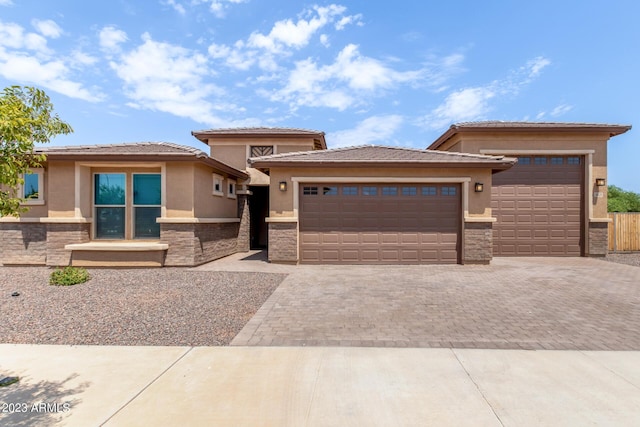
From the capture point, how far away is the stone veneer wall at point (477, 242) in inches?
424

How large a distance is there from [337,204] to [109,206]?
7.83 m

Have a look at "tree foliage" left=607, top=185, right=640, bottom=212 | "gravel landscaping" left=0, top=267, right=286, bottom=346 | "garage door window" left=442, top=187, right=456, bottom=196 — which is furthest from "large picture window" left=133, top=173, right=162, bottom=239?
"tree foliage" left=607, top=185, right=640, bottom=212

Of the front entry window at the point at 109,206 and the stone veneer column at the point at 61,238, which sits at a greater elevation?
the front entry window at the point at 109,206

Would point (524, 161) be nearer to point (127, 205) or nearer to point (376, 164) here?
point (376, 164)

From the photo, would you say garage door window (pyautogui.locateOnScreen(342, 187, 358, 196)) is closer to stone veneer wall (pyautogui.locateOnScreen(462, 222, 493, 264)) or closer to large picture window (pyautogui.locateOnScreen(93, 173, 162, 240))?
stone veneer wall (pyautogui.locateOnScreen(462, 222, 493, 264))

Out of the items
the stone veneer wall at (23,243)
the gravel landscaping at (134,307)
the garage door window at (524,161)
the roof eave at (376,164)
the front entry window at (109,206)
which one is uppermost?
the garage door window at (524,161)

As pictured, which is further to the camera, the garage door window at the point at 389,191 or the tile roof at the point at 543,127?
the tile roof at the point at 543,127

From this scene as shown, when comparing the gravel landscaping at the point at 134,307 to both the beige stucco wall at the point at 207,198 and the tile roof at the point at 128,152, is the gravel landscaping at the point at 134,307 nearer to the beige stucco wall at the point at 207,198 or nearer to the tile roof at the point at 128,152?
→ the beige stucco wall at the point at 207,198

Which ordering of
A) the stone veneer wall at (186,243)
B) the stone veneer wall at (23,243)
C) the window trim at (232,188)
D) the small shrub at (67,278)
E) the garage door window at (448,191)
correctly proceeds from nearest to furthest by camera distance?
the small shrub at (67,278), the stone veneer wall at (186,243), the stone veneer wall at (23,243), the garage door window at (448,191), the window trim at (232,188)

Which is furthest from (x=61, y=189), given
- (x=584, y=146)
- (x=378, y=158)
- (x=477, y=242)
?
(x=584, y=146)

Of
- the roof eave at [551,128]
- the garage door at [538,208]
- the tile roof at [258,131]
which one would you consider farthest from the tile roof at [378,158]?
the tile roof at [258,131]

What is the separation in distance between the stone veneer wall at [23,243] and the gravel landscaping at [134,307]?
4.03 ft

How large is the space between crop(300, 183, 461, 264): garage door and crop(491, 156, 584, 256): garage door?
336 centimetres

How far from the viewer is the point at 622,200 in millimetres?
30828
